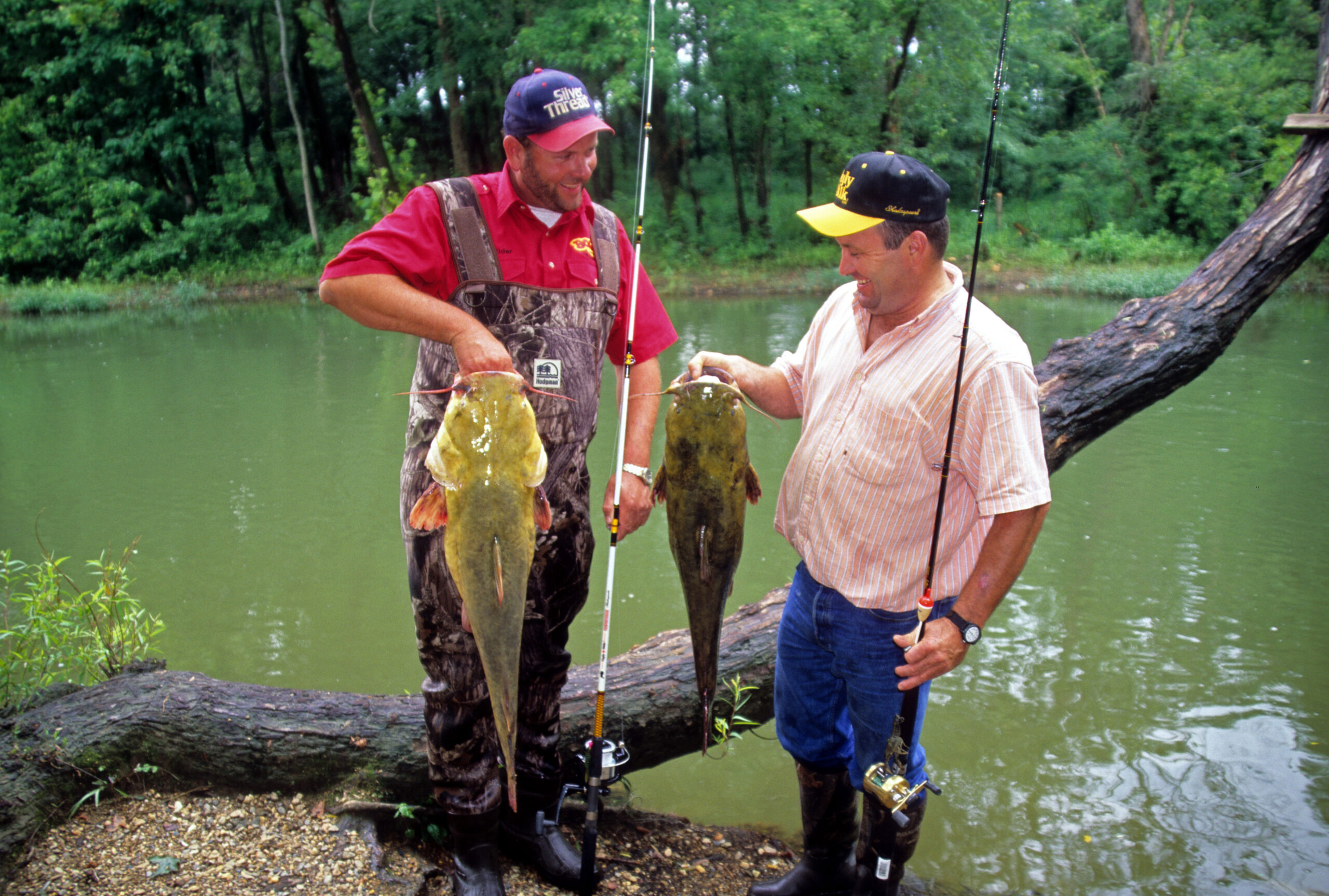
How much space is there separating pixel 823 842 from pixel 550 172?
2352 mm

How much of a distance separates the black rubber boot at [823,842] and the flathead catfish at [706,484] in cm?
79

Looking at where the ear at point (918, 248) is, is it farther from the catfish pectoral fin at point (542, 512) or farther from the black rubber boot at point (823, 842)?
the black rubber boot at point (823, 842)

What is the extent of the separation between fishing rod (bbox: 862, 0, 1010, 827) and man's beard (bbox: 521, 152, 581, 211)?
1184 millimetres

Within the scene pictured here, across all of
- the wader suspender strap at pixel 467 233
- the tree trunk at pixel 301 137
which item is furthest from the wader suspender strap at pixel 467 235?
the tree trunk at pixel 301 137

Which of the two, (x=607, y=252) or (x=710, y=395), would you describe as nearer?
(x=710, y=395)

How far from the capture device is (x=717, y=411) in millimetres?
2605

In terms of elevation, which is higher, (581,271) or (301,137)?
(301,137)

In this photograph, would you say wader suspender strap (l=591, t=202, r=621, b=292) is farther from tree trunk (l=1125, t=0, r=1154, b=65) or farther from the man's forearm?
tree trunk (l=1125, t=0, r=1154, b=65)

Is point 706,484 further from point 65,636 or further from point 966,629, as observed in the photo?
point 65,636

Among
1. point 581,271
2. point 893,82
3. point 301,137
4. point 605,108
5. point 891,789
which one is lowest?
point 891,789

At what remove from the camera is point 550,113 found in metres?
2.65

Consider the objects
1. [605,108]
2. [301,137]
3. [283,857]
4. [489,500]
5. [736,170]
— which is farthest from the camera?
[605,108]

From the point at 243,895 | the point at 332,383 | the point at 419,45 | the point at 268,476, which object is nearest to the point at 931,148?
the point at 419,45

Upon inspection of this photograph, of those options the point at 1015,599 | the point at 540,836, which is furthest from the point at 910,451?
the point at 1015,599
